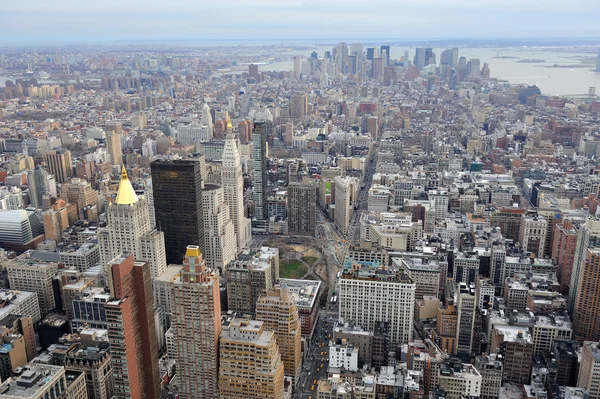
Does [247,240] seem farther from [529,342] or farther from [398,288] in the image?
[529,342]

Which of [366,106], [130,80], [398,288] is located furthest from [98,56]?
[398,288]

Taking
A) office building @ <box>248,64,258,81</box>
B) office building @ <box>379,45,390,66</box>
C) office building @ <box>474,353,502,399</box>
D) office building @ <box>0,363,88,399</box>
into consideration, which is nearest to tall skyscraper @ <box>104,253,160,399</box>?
office building @ <box>0,363,88,399</box>

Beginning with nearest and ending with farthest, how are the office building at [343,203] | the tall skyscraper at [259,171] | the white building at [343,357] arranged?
the white building at [343,357]
the office building at [343,203]
the tall skyscraper at [259,171]

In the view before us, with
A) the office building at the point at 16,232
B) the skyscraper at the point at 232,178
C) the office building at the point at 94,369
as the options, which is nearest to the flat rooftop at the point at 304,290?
the skyscraper at the point at 232,178

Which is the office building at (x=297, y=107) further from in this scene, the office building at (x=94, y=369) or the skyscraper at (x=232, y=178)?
the office building at (x=94, y=369)

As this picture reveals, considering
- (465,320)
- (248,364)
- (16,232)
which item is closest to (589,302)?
(465,320)

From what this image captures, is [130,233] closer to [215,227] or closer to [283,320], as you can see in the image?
[215,227]
